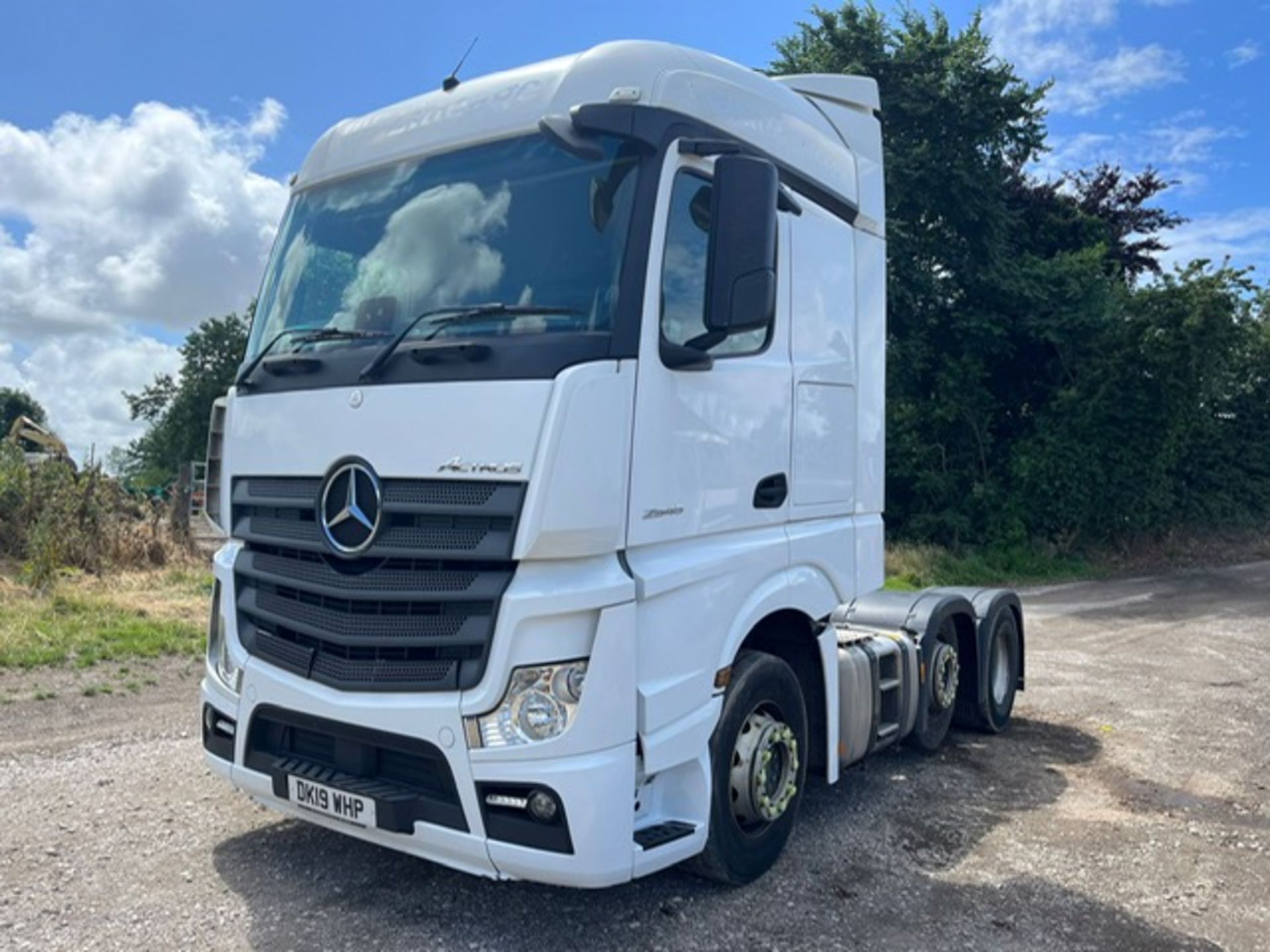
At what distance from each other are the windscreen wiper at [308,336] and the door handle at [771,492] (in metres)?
1.66

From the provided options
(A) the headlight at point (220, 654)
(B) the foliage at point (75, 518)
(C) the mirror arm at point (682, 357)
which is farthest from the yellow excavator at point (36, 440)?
(C) the mirror arm at point (682, 357)

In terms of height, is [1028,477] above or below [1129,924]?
above

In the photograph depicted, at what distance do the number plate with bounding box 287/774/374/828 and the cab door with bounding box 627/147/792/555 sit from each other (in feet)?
4.34

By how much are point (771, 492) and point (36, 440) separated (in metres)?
22.6

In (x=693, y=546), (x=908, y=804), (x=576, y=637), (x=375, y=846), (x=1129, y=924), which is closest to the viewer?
(x=576, y=637)

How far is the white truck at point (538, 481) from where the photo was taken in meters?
3.32

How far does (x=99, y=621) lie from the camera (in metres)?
10.0

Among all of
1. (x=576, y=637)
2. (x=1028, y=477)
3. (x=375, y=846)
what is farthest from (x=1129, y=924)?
(x=1028, y=477)

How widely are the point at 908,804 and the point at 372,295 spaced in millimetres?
4047

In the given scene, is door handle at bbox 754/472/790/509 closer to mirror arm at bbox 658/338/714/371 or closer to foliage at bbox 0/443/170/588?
mirror arm at bbox 658/338/714/371

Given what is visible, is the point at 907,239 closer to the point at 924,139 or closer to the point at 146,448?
the point at 924,139

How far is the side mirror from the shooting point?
139 inches

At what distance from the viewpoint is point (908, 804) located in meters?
5.65

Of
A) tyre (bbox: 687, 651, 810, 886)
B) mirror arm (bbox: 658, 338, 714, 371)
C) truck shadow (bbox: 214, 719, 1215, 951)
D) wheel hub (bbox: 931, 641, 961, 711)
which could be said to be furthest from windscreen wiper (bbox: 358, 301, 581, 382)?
wheel hub (bbox: 931, 641, 961, 711)
